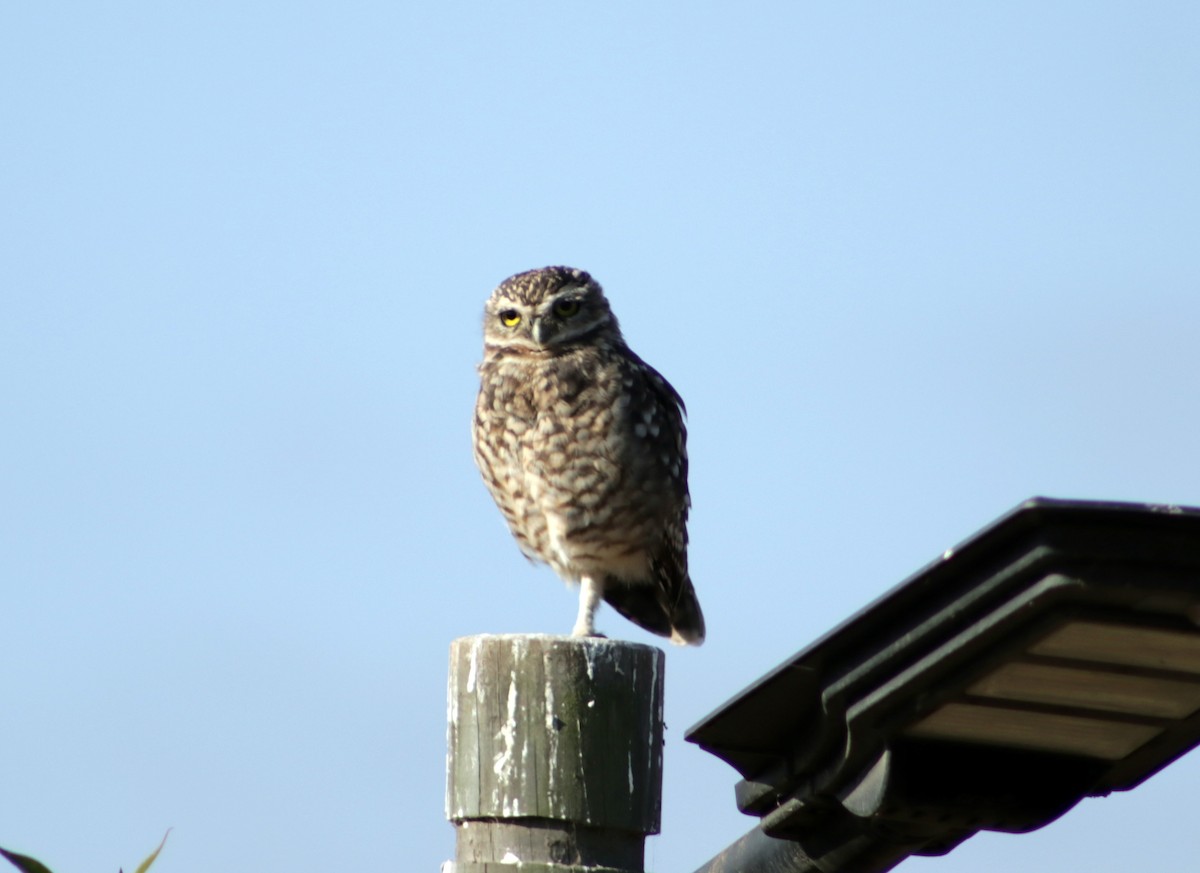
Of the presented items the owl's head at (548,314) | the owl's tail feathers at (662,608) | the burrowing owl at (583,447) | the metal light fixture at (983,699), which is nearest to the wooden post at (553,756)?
the metal light fixture at (983,699)

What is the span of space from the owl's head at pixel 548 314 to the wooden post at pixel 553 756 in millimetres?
3547

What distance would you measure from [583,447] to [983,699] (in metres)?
4.03

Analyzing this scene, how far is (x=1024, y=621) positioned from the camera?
1976 millimetres

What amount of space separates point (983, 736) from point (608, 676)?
2.44ft

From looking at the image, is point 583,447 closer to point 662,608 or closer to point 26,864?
point 662,608

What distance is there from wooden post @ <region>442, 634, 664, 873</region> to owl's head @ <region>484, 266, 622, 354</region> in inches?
140

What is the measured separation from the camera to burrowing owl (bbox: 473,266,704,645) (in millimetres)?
6211

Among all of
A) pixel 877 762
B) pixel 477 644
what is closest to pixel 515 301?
pixel 477 644

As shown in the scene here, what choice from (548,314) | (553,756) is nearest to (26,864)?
(553,756)

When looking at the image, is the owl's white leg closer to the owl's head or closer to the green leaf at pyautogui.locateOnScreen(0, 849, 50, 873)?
the owl's head

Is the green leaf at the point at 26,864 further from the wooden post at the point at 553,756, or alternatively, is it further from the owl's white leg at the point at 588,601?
the owl's white leg at the point at 588,601

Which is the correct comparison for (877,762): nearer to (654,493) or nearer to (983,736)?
(983,736)

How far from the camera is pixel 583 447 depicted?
6.19m

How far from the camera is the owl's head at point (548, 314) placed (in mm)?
6492
